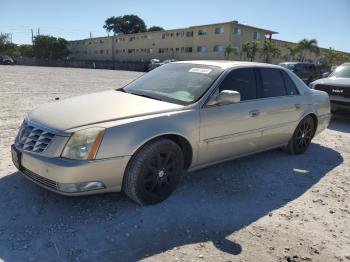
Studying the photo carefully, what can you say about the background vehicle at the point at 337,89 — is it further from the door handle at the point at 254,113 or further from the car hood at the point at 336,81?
the door handle at the point at 254,113

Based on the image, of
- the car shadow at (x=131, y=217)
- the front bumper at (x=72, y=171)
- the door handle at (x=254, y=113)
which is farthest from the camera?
the door handle at (x=254, y=113)

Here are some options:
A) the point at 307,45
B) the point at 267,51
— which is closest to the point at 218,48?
the point at 267,51

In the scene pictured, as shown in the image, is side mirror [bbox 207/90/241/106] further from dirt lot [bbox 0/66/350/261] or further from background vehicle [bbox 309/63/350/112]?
background vehicle [bbox 309/63/350/112]

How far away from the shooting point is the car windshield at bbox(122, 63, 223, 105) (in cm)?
410

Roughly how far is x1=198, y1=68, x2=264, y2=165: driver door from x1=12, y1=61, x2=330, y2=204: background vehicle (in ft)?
0.04

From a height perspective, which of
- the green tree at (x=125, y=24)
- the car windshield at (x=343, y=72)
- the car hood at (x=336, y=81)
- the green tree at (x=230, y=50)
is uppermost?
the green tree at (x=125, y=24)

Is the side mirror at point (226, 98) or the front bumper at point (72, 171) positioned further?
the side mirror at point (226, 98)

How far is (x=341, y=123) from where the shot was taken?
370 inches

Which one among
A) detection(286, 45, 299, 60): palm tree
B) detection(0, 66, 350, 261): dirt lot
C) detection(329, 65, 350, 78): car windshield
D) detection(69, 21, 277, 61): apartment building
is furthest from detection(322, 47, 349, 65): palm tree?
detection(0, 66, 350, 261): dirt lot

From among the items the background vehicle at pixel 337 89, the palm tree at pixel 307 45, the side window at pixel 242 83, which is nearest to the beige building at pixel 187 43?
the palm tree at pixel 307 45

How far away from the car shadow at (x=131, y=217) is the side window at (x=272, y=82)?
131cm

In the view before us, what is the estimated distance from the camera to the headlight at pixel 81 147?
3.14m

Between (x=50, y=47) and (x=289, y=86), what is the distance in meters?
81.1

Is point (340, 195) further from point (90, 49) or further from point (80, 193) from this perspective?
point (90, 49)
